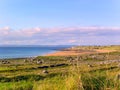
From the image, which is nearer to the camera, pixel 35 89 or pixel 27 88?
pixel 35 89

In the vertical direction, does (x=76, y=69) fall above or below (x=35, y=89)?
above

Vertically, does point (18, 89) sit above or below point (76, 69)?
below

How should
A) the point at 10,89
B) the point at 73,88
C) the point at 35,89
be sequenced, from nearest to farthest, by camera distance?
1. the point at 73,88
2. the point at 35,89
3. the point at 10,89

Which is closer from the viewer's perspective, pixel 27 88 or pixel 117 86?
pixel 117 86

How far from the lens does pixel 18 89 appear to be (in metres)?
11.1

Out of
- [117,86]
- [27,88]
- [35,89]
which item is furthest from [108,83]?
[27,88]

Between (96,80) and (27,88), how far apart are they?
296 centimetres

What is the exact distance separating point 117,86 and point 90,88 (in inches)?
37.2

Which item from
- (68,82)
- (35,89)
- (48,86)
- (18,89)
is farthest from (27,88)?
(68,82)

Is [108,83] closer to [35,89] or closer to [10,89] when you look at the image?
[35,89]

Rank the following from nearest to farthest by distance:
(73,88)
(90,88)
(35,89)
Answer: (73,88) < (90,88) < (35,89)

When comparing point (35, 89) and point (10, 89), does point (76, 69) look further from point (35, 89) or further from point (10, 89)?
point (10, 89)

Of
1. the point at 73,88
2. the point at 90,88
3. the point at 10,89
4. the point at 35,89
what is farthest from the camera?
the point at 10,89

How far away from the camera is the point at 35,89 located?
9.85 m
